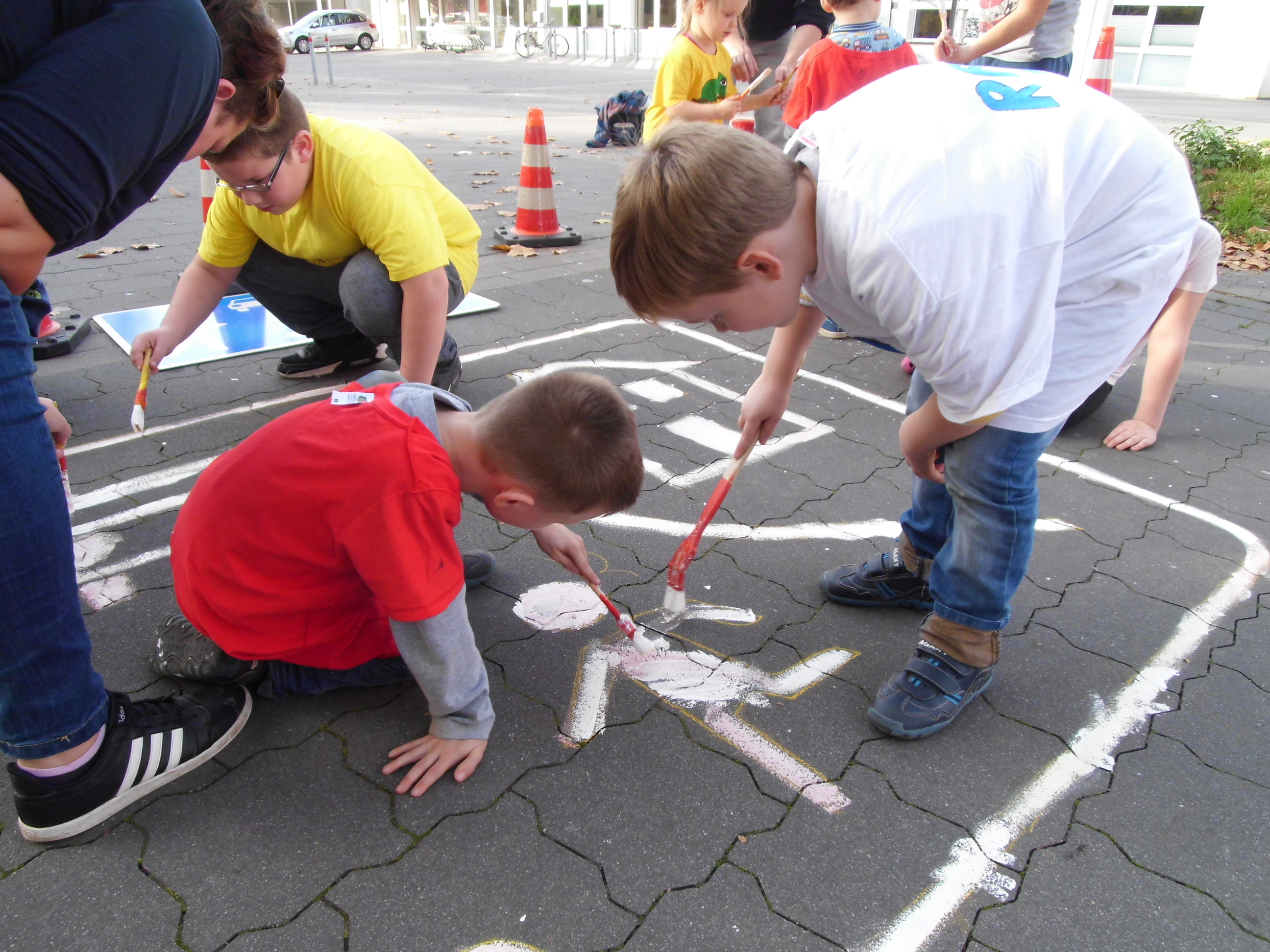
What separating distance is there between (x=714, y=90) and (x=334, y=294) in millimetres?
2246

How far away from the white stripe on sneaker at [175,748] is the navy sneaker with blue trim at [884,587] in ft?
4.78

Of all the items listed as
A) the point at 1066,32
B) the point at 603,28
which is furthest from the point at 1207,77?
the point at 603,28

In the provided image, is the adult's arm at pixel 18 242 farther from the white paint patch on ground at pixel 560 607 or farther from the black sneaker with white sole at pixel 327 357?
the black sneaker with white sole at pixel 327 357

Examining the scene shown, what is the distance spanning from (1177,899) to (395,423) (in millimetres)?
1536

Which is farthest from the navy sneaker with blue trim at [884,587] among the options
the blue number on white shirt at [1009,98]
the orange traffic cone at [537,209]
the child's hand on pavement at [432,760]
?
the orange traffic cone at [537,209]

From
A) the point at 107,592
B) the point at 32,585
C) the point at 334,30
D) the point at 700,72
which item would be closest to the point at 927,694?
the point at 32,585

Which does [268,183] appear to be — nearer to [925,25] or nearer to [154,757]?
[154,757]

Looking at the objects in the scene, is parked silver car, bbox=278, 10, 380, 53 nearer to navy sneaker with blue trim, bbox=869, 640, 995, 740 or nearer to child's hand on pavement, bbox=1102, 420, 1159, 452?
child's hand on pavement, bbox=1102, 420, 1159, 452

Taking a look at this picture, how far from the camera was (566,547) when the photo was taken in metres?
1.81

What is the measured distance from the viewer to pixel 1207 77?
1455cm

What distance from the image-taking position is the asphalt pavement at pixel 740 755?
1335 millimetres

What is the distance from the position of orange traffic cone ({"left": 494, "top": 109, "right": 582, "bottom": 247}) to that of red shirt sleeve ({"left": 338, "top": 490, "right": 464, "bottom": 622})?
3.90m

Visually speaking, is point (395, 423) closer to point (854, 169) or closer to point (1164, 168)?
point (854, 169)

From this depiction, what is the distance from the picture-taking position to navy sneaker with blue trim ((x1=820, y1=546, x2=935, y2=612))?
2.07 metres
